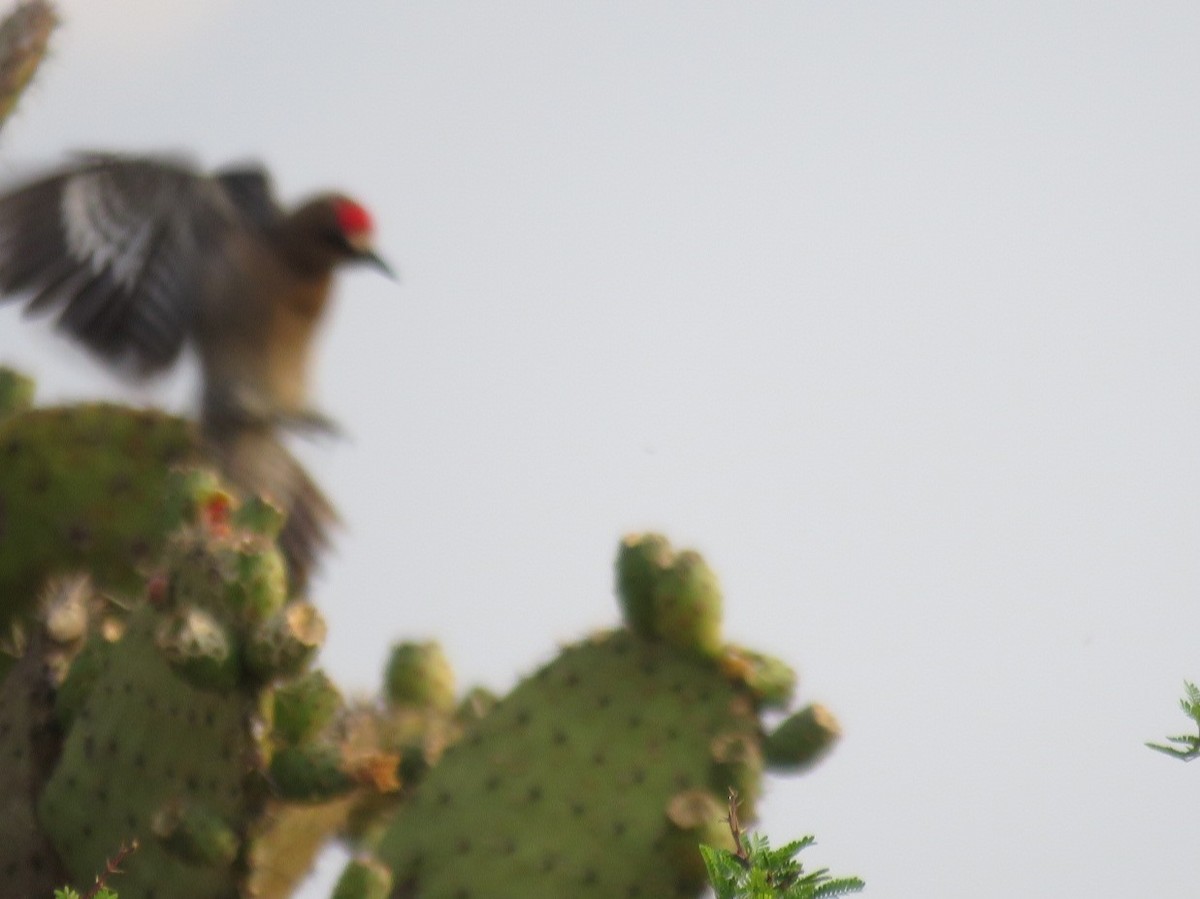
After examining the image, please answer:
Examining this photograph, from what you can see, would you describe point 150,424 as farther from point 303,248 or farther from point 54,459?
point 303,248

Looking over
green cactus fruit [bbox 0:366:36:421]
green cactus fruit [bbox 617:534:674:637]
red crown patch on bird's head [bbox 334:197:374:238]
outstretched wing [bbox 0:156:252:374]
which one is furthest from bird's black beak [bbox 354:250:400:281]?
green cactus fruit [bbox 617:534:674:637]

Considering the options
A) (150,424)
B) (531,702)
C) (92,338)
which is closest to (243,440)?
(92,338)

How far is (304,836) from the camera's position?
2586mm

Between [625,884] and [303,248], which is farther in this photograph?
[303,248]

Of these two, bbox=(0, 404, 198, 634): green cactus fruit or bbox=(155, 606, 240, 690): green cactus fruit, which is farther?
bbox=(0, 404, 198, 634): green cactus fruit

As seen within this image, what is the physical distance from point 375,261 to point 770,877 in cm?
404

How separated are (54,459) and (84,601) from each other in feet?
1.28

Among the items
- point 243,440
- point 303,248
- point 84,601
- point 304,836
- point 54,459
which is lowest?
point 304,836

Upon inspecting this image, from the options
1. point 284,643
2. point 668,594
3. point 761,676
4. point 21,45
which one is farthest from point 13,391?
point 761,676

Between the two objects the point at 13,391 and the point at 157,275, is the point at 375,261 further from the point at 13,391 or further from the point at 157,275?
the point at 13,391

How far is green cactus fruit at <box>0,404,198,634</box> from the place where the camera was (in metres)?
3.17

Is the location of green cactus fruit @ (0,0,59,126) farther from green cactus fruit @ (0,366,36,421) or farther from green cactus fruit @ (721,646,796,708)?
green cactus fruit @ (721,646,796,708)

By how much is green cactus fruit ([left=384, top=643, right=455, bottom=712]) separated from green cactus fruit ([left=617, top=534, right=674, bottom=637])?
2.66 feet

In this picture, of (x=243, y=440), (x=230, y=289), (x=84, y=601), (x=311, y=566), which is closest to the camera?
(x=84, y=601)
